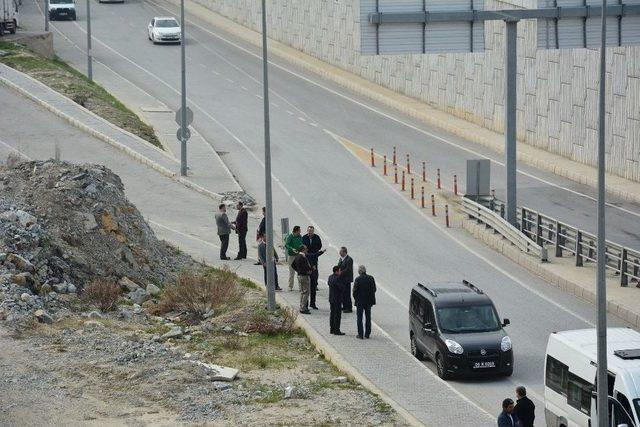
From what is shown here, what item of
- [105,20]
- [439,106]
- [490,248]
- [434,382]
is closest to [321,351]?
[434,382]

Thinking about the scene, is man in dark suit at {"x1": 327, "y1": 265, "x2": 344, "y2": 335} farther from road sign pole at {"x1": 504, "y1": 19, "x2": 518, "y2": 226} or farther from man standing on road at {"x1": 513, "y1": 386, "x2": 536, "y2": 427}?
road sign pole at {"x1": 504, "y1": 19, "x2": 518, "y2": 226}

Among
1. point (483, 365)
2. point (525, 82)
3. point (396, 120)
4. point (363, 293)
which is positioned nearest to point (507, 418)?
point (483, 365)

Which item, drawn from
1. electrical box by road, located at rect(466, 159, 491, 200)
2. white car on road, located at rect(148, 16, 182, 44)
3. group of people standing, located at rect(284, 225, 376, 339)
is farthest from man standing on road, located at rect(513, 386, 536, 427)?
white car on road, located at rect(148, 16, 182, 44)

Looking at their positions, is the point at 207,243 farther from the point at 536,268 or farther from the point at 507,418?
the point at 507,418

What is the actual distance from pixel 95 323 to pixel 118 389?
143 inches

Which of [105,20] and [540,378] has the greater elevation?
[105,20]

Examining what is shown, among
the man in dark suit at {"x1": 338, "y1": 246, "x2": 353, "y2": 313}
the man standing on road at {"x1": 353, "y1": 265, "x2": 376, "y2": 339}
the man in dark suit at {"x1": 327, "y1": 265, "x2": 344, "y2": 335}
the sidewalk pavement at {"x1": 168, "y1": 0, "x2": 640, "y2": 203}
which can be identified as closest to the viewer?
the man standing on road at {"x1": 353, "y1": 265, "x2": 376, "y2": 339}

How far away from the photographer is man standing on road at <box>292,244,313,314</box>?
26.8m

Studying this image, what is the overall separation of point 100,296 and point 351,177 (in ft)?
59.7

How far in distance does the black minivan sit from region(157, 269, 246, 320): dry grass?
3933mm

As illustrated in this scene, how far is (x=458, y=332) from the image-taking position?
2327cm

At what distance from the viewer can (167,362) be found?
22297 mm

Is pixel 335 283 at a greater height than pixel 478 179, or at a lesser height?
lesser

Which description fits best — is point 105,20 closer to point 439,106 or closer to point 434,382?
point 439,106
